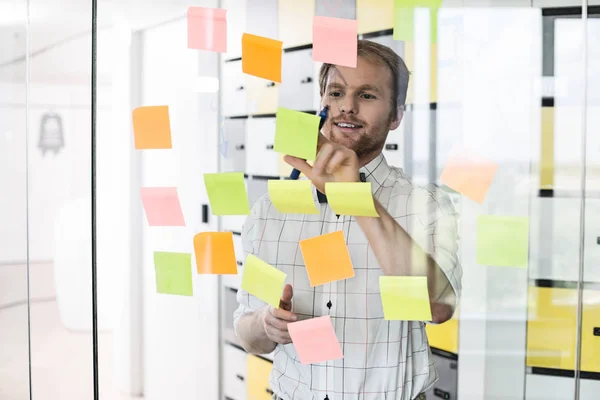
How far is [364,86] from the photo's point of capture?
1178mm

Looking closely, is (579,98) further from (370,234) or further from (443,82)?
(370,234)

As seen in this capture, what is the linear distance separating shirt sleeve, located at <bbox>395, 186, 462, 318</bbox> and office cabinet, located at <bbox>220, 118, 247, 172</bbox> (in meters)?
0.37

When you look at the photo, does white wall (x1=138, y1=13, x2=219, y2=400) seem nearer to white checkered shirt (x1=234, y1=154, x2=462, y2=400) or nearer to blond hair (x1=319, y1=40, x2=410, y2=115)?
white checkered shirt (x1=234, y1=154, x2=462, y2=400)

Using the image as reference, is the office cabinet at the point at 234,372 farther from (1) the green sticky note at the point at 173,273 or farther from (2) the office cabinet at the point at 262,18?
(2) the office cabinet at the point at 262,18

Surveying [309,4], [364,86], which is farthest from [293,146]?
[309,4]

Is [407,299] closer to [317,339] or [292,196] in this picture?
[317,339]

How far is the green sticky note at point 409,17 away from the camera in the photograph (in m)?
1.16

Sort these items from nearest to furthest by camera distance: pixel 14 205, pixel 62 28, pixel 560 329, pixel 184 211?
1. pixel 560 329
2. pixel 184 211
3. pixel 62 28
4. pixel 14 205

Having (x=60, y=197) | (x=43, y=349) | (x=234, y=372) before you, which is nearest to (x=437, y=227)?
(x=234, y=372)

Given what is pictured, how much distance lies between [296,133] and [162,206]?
37 cm

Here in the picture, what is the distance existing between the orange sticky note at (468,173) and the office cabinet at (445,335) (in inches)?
9.7

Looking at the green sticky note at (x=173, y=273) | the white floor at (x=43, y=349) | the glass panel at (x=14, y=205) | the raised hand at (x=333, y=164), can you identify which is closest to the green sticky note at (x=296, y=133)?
the raised hand at (x=333, y=164)

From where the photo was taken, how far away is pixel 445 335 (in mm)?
1156

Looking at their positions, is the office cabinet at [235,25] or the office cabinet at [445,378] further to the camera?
the office cabinet at [235,25]
